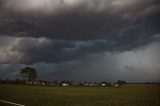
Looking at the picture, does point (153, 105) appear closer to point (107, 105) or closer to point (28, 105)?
point (107, 105)

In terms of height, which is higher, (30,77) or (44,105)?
(30,77)

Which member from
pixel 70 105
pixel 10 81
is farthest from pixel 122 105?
pixel 10 81

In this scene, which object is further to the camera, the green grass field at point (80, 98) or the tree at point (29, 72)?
the tree at point (29, 72)

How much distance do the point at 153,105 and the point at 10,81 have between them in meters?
140

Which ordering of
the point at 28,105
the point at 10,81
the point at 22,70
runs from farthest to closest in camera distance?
the point at 22,70 → the point at 10,81 → the point at 28,105

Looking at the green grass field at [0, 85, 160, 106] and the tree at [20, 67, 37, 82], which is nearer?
the green grass field at [0, 85, 160, 106]

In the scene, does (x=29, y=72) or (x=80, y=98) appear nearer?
(x=80, y=98)

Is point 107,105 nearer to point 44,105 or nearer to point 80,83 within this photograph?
point 44,105

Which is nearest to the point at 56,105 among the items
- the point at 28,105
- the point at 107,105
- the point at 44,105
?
the point at 44,105

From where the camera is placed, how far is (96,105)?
24062 mm

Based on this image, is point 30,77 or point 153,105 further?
point 30,77

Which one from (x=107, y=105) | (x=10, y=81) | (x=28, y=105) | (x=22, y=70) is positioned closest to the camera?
(x=28, y=105)

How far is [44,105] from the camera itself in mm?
22969

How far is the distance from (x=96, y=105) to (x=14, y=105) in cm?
743
